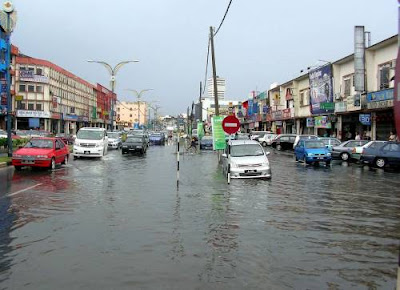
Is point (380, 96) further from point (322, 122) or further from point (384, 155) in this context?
point (322, 122)

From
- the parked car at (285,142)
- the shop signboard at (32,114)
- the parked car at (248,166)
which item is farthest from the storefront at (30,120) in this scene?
the parked car at (248,166)

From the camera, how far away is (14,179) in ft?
53.9

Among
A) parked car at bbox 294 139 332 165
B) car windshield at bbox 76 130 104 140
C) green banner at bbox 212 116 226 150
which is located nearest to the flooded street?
parked car at bbox 294 139 332 165

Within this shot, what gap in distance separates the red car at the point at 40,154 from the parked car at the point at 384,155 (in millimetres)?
16502

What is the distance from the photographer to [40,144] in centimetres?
2133

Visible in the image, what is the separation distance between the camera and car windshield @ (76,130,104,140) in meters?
29.7

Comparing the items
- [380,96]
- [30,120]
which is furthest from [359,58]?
[30,120]

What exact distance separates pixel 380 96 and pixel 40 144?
2207 cm

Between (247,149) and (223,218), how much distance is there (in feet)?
30.3

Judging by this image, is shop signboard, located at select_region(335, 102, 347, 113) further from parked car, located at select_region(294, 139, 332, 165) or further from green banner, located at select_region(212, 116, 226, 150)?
green banner, located at select_region(212, 116, 226, 150)

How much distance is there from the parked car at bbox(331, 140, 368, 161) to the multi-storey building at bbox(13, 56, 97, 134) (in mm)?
48598

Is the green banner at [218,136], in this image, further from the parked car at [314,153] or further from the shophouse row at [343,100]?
the shophouse row at [343,100]

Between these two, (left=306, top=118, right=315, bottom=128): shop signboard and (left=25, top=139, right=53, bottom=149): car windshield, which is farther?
(left=306, top=118, right=315, bottom=128): shop signboard

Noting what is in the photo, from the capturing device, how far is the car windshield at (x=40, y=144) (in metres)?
21.0
